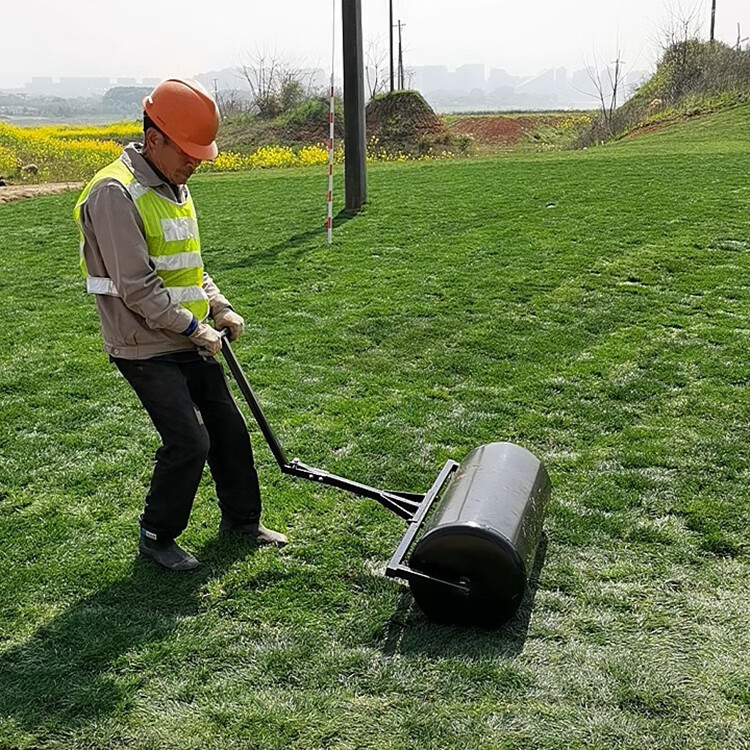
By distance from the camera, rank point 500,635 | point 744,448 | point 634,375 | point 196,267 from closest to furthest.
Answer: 1. point 500,635
2. point 196,267
3. point 744,448
4. point 634,375

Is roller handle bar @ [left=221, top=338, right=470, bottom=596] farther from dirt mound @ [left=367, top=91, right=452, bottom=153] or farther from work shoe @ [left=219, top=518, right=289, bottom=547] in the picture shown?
dirt mound @ [left=367, top=91, right=452, bottom=153]

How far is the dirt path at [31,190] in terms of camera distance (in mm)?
15633

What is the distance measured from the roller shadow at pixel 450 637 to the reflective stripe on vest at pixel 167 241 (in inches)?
58.6

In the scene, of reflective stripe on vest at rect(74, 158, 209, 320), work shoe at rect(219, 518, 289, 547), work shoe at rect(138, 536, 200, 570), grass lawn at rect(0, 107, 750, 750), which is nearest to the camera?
grass lawn at rect(0, 107, 750, 750)

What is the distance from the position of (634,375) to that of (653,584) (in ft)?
8.47

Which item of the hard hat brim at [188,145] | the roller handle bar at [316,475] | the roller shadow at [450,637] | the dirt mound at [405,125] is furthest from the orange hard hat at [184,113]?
the dirt mound at [405,125]

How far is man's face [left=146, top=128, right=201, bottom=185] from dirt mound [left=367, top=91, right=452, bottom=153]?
2793 centimetres

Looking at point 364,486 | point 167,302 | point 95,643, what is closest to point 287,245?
point 364,486

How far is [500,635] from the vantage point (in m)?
3.20

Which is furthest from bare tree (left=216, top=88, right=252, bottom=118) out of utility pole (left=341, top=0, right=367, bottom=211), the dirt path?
utility pole (left=341, top=0, right=367, bottom=211)

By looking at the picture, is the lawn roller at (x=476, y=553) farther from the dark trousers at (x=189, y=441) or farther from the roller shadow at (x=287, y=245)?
the roller shadow at (x=287, y=245)

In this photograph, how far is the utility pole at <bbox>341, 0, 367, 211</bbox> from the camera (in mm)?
11148

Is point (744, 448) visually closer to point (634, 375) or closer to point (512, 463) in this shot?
point (634, 375)

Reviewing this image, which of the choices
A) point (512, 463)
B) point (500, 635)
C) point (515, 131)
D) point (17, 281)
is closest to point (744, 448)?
point (512, 463)
